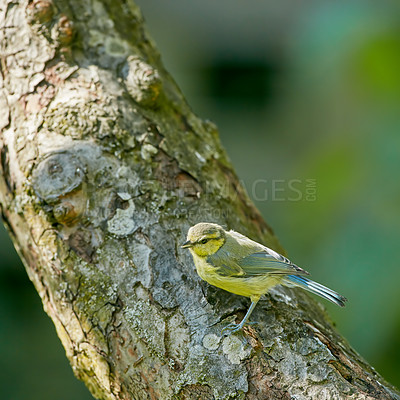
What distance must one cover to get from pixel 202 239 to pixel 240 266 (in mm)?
277

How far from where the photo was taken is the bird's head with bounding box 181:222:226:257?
7.26 feet

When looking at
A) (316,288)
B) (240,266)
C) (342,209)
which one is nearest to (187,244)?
(240,266)

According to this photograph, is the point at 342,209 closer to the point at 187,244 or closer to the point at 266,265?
the point at 266,265

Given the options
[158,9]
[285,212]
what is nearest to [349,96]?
[285,212]

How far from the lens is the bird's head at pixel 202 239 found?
2.21 meters

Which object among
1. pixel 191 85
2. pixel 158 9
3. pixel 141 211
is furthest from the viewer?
pixel 158 9

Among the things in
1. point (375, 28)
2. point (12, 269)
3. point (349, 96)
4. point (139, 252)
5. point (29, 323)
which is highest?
point (375, 28)

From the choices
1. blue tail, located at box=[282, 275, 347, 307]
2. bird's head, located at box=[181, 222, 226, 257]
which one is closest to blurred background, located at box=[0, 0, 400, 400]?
blue tail, located at box=[282, 275, 347, 307]

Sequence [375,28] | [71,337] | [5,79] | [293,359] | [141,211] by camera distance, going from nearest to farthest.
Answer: [293,359], [71,337], [141,211], [5,79], [375,28]

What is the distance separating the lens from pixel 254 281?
88.2 inches

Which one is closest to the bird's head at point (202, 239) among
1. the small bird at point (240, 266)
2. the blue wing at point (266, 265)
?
the small bird at point (240, 266)

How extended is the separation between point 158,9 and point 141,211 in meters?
5.73

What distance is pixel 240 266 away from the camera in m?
2.39

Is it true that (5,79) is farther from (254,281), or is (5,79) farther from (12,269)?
(12,269)
